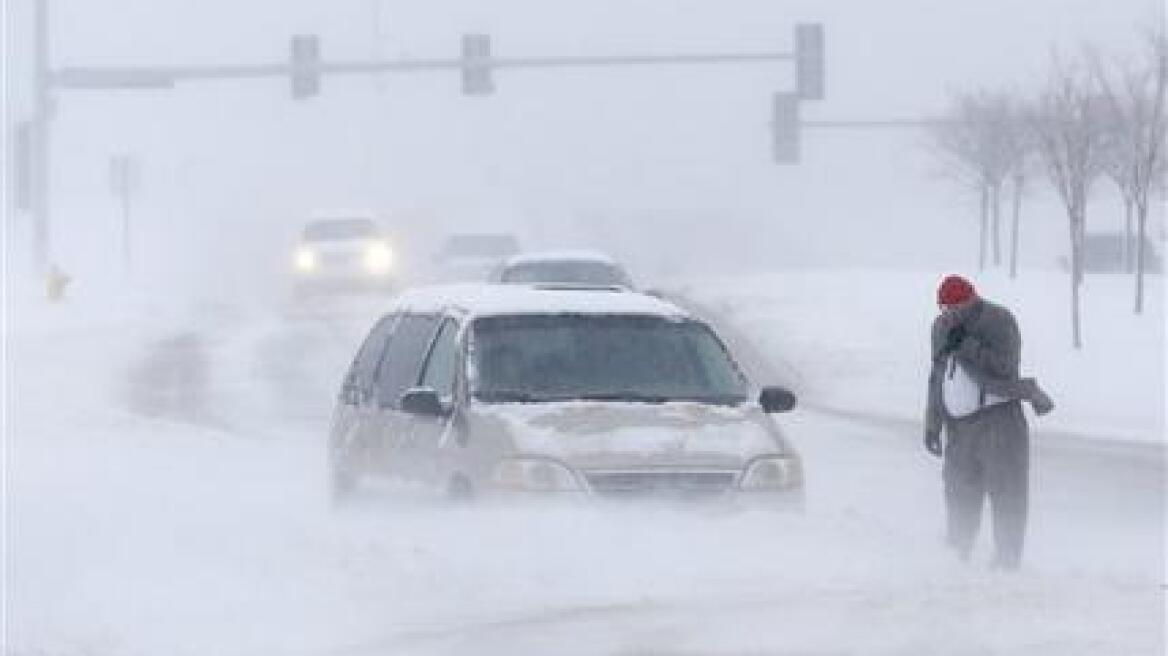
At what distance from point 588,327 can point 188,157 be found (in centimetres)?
11332

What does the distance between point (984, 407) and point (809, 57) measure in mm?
38329

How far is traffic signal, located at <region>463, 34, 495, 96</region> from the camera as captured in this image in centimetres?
5134

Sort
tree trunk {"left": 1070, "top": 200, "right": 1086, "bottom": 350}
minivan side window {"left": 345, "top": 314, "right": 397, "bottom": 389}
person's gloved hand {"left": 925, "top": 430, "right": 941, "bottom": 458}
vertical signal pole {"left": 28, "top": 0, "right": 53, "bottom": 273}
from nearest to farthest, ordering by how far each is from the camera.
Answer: person's gloved hand {"left": 925, "top": 430, "right": 941, "bottom": 458}, minivan side window {"left": 345, "top": 314, "right": 397, "bottom": 389}, tree trunk {"left": 1070, "top": 200, "right": 1086, "bottom": 350}, vertical signal pole {"left": 28, "top": 0, "right": 53, "bottom": 273}

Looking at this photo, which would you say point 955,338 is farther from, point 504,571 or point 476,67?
point 476,67

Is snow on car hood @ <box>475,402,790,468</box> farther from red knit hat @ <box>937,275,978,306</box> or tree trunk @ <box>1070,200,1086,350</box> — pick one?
tree trunk @ <box>1070,200,1086,350</box>

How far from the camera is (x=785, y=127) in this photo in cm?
5838

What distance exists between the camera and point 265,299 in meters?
58.4

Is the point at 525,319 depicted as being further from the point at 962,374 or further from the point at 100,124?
the point at 100,124

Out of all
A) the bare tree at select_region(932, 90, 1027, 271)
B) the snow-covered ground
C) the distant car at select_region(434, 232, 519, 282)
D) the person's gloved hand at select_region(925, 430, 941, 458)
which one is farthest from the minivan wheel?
the bare tree at select_region(932, 90, 1027, 271)

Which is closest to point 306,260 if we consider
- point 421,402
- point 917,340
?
point 917,340

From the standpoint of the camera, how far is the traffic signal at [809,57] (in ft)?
165

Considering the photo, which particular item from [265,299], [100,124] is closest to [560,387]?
[265,299]

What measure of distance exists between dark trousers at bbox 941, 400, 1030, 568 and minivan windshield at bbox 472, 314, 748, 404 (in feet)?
4.22

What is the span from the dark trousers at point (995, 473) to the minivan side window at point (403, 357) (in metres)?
3.05
